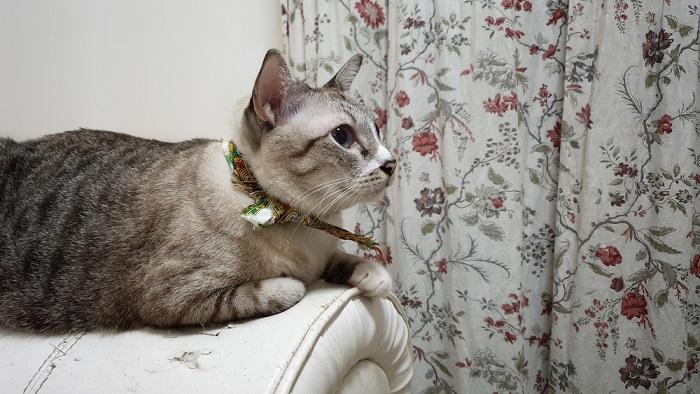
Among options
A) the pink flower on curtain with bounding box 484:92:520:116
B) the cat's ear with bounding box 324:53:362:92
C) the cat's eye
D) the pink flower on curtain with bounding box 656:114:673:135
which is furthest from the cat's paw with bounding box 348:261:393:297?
the pink flower on curtain with bounding box 656:114:673:135

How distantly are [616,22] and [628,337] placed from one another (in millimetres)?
846

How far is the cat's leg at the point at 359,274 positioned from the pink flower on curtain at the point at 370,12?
34.3 inches

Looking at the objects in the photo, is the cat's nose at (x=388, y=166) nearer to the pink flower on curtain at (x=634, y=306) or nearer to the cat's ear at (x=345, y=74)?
the cat's ear at (x=345, y=74)

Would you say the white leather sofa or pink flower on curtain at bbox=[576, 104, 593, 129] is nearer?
the white leather sofa

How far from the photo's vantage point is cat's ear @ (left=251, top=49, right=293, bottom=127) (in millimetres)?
750

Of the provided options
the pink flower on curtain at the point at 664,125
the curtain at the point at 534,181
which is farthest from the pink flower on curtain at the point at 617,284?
the pink flower on curtain at the point at 664,125

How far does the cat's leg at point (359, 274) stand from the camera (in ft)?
2.65

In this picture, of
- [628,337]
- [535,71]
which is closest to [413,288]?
[628,337]

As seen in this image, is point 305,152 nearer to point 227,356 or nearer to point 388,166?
point 388,166

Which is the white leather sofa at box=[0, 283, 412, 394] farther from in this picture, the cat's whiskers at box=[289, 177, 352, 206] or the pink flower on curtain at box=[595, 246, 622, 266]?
the pink flower on curtain at box=[595, 246, 622, 266]

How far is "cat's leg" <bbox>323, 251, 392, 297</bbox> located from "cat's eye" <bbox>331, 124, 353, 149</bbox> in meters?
0.22

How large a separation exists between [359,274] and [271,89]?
14.4 inches

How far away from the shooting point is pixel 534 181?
4.57 feet

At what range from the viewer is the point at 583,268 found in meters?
1.28
